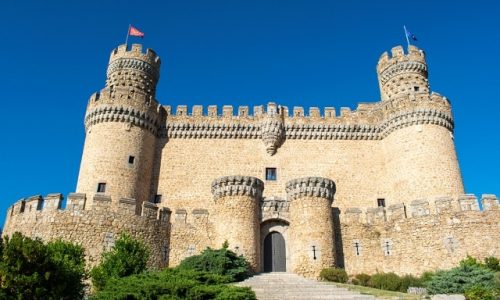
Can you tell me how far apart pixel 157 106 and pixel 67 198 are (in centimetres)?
985

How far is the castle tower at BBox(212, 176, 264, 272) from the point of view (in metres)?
18.6

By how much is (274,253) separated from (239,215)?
8.08ft

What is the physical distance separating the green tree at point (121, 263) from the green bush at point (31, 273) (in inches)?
79.8

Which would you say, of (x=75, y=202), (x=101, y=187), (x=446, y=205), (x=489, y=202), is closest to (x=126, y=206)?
(x=75, y=202)

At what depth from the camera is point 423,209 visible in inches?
774

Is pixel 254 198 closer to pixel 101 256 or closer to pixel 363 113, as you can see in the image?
pixel 101 256

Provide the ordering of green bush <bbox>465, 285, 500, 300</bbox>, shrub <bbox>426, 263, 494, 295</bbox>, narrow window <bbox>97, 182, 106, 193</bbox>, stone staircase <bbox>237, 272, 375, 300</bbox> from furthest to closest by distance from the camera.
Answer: narrow window <bbox>97, 182, 106, 193</bbox>, shrub <bbox>426, 263, 494, 295</bbox>, stone staircase <bbox>237, 272, 375, 300</bbox>, green bush <bbox>465, 285, 500, 300</bbox>

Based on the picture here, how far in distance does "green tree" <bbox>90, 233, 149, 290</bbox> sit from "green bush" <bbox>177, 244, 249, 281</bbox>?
63.7 inches

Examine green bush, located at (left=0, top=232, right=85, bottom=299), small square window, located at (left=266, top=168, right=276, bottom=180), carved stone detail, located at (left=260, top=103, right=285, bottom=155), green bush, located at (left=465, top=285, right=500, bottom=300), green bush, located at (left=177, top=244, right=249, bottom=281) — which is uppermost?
carved stone detail, located at (left=260, top=103, right=285, bottom=155)

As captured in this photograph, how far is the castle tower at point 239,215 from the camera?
61.1 feet

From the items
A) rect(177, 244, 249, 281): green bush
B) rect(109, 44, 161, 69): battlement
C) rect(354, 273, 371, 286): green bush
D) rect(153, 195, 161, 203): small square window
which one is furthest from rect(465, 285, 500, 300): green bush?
rect(109, 44, 161, 69): battlement

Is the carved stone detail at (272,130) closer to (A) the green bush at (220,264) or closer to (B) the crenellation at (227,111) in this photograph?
(B) the crenellation at (227,111)

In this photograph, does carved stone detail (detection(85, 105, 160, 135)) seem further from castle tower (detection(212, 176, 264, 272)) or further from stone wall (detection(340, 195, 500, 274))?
stone wall (detection(340, 195, 500, 274))

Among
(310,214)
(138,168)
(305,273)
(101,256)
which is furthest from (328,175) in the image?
(101,256)
